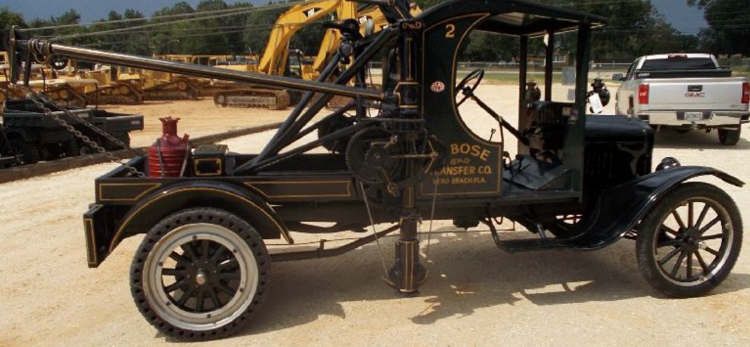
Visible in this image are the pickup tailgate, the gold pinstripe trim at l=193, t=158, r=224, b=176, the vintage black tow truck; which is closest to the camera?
the vintage black tow truck

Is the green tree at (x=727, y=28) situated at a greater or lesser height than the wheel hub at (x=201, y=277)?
greater

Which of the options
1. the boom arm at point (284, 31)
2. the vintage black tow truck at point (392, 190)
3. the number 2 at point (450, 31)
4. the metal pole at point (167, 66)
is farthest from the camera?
the boom arm at point (284, 31)

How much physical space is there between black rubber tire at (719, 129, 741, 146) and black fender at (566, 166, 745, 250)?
10086mm

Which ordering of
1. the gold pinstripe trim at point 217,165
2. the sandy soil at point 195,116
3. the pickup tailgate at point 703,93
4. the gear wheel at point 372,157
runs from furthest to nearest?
1. the sandy soil at point 195,116
2. the pickup tailgate at point 703,93
3. the gold pinstripe trim at point 217,165
4. the gear wheel at point 372,157

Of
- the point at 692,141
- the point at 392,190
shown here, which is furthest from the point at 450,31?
the point at 692,141

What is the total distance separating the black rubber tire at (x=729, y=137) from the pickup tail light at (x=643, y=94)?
221cm

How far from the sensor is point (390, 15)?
184 inches

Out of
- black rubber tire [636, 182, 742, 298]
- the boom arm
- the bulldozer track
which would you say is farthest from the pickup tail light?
the boom arm

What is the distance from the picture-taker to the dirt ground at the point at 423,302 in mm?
4207

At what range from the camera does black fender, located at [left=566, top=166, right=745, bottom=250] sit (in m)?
4.70

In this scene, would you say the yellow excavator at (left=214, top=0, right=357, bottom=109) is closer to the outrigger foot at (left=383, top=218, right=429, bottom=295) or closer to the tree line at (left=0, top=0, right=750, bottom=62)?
the outrigger foot at (left=383, top=218, right=429, bottom=295)

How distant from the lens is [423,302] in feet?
15.8

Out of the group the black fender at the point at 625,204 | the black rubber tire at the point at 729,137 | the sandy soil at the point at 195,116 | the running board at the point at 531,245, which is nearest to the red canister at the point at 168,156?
the running board at the point at 531,245

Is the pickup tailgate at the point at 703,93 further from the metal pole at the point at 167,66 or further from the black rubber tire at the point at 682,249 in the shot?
the metal pole at the point at 167,66
